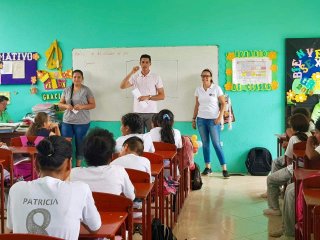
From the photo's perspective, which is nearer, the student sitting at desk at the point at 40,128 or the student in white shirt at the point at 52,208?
the student in white shirt at the point at 52,208

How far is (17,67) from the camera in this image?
268 inches

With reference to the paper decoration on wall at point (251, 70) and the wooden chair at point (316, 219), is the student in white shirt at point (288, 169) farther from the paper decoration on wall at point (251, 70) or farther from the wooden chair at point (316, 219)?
the paper decoration on wall at point (251, 70)

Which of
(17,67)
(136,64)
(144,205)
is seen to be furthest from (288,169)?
(17,67)

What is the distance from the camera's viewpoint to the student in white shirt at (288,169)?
4.05m

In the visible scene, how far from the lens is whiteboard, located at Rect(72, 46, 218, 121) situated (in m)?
6.37

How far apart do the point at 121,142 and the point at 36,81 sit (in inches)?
141

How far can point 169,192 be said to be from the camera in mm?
3703

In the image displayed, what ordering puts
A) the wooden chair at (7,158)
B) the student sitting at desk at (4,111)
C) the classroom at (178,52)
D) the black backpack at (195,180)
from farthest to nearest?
the classroom at (178,52), the student sitting at desk at (4,111), the black backpack at (195,180), the wooden chair at (7,158)

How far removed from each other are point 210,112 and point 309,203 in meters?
3.83

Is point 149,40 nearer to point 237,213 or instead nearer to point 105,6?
point 105,6

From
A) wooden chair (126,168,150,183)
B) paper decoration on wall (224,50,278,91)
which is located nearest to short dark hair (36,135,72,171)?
wooden chair (126,168,150,183)

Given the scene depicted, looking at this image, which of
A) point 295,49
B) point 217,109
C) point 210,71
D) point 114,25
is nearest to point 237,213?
point 217,109

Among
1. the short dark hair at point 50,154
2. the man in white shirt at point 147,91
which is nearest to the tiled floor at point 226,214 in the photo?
the man in white shirt at point 147,91

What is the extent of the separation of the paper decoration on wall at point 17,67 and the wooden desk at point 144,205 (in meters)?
4.61
